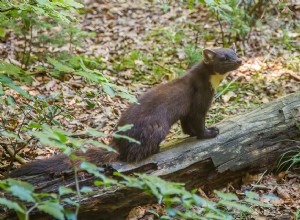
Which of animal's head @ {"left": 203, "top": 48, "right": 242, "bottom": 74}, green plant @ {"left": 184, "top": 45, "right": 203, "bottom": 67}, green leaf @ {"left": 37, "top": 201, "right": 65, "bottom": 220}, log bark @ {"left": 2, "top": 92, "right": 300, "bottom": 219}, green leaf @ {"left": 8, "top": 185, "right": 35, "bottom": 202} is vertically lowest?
log bark @ {"left": 2, "top": 92, "right": 300, "bottom": 219}

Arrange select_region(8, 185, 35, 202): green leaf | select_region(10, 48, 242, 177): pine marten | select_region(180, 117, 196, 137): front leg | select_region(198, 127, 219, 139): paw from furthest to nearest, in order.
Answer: select_region(180, 117, 196, 137): front leg < select_region(198, 127, 219, 139): paw < select_region(10, 48, 242, 177): pine marten < select_region(8, 185, 35, 202): green leaf

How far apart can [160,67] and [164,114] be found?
380cm

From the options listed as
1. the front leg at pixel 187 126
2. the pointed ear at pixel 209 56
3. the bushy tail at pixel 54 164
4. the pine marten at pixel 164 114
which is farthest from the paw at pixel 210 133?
the bushy tail at pixel 54 164

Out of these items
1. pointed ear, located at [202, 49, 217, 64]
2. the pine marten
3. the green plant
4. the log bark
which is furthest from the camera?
the green plant

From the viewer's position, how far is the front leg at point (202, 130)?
5.27 meters

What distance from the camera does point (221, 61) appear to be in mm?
5707

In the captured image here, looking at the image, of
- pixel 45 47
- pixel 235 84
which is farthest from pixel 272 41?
pixel 45 47

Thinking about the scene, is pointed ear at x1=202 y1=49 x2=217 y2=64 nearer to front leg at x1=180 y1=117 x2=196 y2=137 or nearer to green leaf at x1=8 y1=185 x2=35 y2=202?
front leg at x1=180 y1=117 x2=196 y2=137

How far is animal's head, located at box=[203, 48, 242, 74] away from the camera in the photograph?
570 cm

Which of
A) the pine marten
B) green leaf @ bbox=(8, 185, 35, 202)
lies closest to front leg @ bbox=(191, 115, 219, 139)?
the pine marten

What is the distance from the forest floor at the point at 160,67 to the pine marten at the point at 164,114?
22.3 inches

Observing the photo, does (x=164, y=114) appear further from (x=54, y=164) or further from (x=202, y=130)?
(x=54, y=164)

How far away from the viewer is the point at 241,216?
4656 mm

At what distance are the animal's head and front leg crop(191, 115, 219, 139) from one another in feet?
2.27
